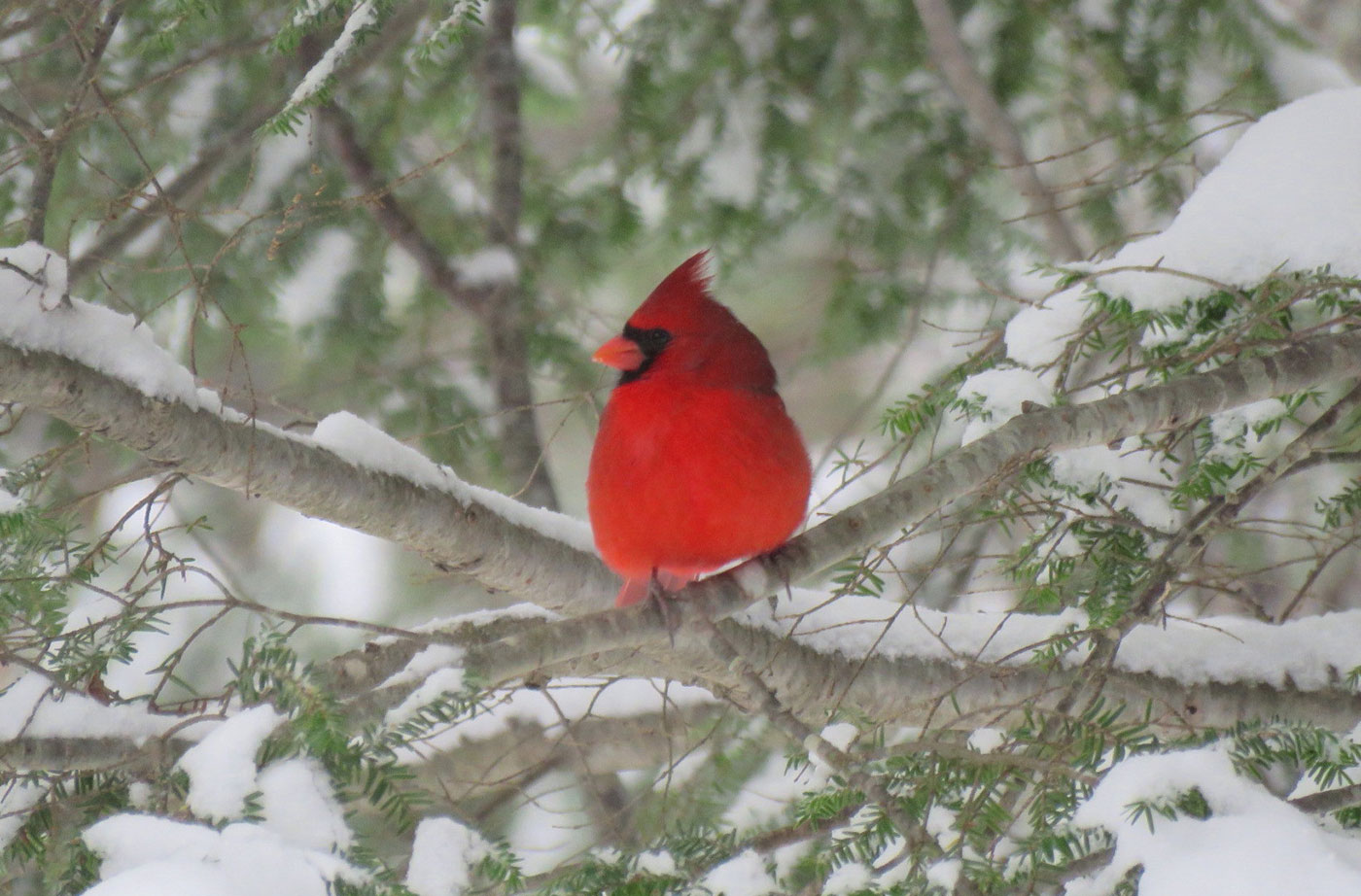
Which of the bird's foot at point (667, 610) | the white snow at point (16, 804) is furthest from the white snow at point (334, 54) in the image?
the white snow at point (16, 804)

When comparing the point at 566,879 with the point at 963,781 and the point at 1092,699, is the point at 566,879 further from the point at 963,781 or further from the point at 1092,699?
the point at 1092,699

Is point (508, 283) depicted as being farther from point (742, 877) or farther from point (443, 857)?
point (443, 857)

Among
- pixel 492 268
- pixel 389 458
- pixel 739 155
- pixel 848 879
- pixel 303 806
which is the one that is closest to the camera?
pixel 303 806

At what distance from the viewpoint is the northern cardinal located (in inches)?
88.4

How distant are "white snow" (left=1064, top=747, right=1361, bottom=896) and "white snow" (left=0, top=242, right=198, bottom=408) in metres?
1.27

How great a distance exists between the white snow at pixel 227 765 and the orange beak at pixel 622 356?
1.17 metres

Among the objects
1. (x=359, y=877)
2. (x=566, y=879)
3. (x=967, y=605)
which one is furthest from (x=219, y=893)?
(x=967, y=605)

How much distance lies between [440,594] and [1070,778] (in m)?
3.09

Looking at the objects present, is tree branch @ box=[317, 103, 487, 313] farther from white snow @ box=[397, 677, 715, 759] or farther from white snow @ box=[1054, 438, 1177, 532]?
white snow @ box=[1054, 438, 1177, 532]

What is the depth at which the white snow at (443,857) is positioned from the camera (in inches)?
59.7

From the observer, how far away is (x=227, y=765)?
1.35 m

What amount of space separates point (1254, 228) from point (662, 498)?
39.3 inches

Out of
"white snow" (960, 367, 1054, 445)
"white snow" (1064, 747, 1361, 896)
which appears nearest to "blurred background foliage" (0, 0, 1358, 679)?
"white snow" (960, 367, 1054, 445)

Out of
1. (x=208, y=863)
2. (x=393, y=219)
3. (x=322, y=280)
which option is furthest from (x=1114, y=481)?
(x=322, y=280)
